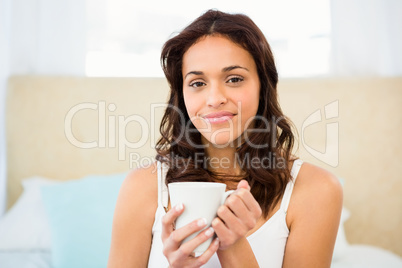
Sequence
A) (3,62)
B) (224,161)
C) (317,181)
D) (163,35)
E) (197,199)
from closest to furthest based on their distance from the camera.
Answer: (197,199) < (317,181) < (224,161) < (3,62) < (163,35)

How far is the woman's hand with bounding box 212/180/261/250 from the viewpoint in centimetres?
85

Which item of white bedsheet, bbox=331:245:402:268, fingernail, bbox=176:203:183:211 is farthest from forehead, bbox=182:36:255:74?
white bedsheet, bbox=331:245:402:268

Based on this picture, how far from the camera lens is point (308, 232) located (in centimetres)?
117

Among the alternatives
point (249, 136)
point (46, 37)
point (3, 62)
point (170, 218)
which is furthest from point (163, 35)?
point (170, 218)

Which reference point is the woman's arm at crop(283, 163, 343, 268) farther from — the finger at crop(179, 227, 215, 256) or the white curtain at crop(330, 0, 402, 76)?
the white curtain at crop(330, 0, 402, 76)

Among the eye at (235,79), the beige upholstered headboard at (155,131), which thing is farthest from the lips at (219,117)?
the beige upholstered headboard at (155,131)

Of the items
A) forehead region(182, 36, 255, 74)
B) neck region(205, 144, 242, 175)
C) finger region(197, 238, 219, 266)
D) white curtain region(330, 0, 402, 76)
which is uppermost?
white curtain region(330, 0, 402, 76)

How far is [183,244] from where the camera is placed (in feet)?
2.84

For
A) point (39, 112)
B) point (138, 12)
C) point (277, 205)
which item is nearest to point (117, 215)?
point (277, 205)

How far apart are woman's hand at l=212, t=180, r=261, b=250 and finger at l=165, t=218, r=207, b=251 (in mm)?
36

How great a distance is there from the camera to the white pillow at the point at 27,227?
1.94 m

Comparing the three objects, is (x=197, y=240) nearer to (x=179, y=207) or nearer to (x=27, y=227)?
(x=179, y=207)

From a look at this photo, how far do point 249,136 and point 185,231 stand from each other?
0.57 m

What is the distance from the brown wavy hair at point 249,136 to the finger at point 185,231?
0.41 metres
